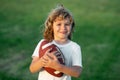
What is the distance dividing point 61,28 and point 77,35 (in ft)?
20.0

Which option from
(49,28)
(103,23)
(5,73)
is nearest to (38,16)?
(103,23)

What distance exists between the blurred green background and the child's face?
341cm

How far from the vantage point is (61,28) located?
4.42 m

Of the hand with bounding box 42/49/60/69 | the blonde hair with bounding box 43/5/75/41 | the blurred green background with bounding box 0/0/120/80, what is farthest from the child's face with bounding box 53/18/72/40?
the blurred green background with bounding box 0/0/120/80

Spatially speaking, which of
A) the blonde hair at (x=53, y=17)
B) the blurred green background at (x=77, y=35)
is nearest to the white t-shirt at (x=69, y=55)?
the blonde hair at (x=53, y=17)

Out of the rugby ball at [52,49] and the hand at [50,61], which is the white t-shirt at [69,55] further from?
the hand at [50,61]

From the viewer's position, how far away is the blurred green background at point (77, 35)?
8281 mm

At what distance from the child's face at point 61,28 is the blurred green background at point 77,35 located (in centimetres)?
341

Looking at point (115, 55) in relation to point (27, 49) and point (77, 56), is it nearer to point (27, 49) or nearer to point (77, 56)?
point (27, 49)

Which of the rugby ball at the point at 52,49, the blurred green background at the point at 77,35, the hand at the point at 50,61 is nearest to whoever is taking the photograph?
the hand at the point at 50,61

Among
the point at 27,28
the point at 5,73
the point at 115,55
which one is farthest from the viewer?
the point at 27,28

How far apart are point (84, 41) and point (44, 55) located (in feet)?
19.1

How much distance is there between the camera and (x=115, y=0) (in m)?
14.6

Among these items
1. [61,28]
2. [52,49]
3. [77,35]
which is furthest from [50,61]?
[77,35]
